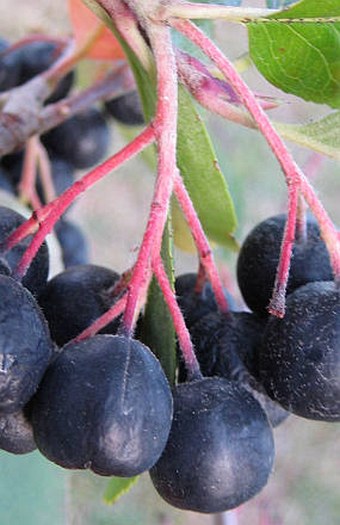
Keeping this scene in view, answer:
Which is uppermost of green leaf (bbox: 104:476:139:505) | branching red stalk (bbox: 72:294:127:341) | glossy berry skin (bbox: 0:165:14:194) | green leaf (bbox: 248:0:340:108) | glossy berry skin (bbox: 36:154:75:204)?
green leaf (bbox: 248:0:340:108)

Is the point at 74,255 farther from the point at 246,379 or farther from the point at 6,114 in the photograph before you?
the point at 246,379

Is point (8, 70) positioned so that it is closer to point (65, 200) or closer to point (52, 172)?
point (52, 172)

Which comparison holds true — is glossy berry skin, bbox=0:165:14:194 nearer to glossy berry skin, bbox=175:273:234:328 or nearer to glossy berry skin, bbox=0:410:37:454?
glossy berry skin, bbox=175:273:234:328

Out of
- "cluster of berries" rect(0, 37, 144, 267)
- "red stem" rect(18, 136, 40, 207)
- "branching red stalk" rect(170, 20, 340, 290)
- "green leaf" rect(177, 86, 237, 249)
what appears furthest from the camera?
"cluster of berries" rect(0, 37, 144, 267)

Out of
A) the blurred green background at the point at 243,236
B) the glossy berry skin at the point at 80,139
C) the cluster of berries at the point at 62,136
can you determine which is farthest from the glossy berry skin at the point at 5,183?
the blurred green background at the point at 243,236

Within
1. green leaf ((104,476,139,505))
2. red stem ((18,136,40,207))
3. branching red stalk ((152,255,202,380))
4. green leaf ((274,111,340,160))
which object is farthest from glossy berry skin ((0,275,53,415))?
red stem ((18,136,40,207))

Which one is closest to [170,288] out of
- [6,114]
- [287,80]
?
[287,80]

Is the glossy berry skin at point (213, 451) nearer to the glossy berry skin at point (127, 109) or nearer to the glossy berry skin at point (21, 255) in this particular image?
the glossy berry skin at point (21, 255)
